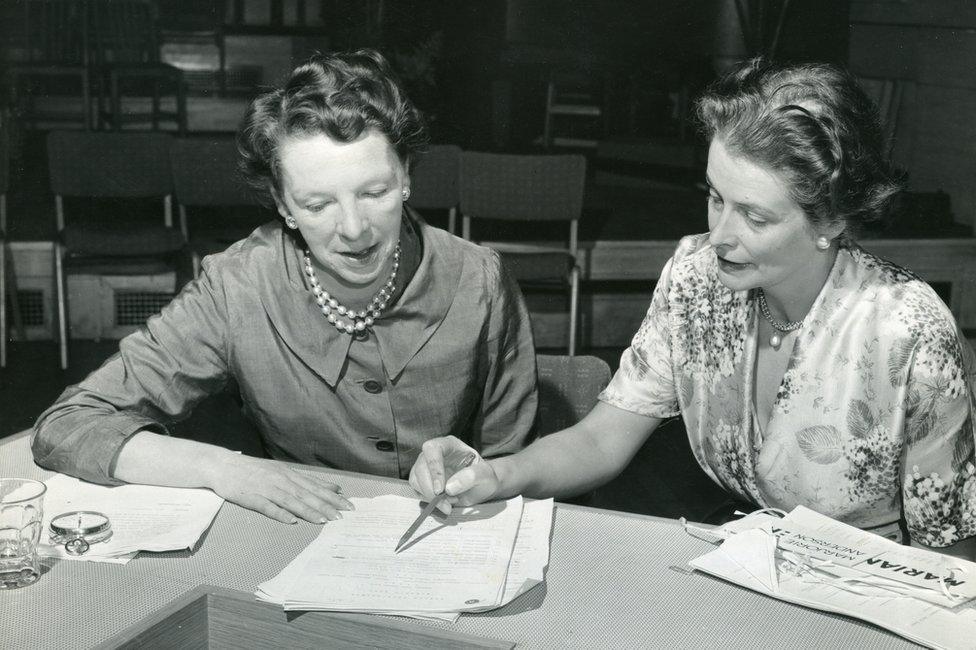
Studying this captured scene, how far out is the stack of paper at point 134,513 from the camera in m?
1.49

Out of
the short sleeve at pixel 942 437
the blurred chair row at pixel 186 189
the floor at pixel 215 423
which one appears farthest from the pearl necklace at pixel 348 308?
the blurred chair row at pixel 186 189

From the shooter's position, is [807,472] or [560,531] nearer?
[560,531]

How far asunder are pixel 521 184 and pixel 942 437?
11.5 feet

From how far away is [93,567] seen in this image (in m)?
1.45

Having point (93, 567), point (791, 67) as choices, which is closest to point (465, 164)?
point (791, 67)

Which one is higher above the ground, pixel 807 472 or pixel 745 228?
pixel 745 228

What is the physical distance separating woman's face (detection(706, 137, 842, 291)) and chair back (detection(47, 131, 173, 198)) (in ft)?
12.9

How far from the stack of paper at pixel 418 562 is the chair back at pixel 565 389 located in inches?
20.1

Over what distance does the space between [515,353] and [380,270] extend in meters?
0.33

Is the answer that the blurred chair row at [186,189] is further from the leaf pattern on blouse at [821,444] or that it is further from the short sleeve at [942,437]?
the short sleeve at [942,437]

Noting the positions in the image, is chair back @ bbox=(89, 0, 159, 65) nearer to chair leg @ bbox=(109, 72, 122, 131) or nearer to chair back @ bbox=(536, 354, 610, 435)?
chair leg @ bbox=(109, 72, 122, 131)

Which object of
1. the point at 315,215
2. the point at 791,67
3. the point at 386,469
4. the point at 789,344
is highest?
the point at 791,67

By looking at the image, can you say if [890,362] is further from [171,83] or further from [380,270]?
[171,83]

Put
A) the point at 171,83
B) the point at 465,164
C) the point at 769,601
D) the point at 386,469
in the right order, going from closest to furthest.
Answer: the point at 769,601, the point at 386,469, the point at 465,164, the point at 171,83
